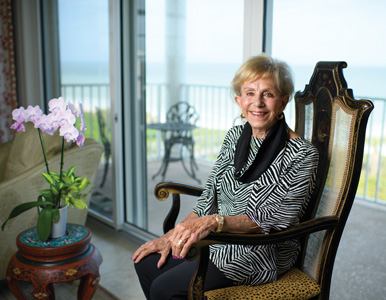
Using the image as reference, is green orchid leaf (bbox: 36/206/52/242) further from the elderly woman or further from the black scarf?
the black scarf

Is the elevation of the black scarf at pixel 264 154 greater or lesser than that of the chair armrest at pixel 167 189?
greater

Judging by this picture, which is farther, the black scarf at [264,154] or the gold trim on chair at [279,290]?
the black scarf at [264,154]

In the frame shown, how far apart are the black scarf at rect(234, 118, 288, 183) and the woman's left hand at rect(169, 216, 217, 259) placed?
0.26 m

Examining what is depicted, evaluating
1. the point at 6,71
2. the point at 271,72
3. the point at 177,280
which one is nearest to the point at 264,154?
the point at 271,72

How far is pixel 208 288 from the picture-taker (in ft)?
4.90

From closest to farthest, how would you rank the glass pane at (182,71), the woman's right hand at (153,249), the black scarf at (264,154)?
1. the black scarf at (264,154)
2. the woman's right hand at (153,249)
3. the glass pane at (182,71)

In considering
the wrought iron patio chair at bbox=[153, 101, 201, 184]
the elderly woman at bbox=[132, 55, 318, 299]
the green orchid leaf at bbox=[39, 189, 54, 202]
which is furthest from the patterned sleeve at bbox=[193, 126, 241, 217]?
the wrought iron patio chair at bbox=[153, 101, 201, 184]

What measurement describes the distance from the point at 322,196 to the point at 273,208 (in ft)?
0.81

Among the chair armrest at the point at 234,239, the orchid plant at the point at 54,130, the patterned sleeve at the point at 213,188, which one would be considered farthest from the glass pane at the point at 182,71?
the chair armrest at the point at 234,239

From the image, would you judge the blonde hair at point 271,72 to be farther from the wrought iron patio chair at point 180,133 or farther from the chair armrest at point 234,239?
the wrought iron patio chair at point 180,133

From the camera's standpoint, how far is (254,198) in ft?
5.12

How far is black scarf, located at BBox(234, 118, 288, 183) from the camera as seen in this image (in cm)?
157

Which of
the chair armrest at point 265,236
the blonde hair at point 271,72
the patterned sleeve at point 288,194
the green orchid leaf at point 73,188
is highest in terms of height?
the blonde hair at point 271,72

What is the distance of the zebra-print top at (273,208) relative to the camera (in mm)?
1495
